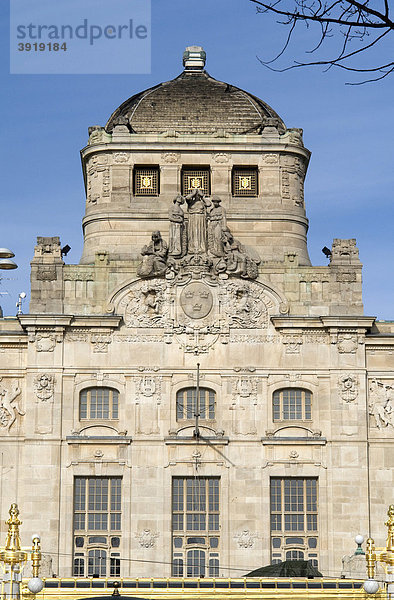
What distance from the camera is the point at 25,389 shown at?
51969 millimetres

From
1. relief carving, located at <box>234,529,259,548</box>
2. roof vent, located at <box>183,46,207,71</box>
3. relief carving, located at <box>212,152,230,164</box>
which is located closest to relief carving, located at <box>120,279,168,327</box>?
relief carving, located at <box>212,152,230,164</box>

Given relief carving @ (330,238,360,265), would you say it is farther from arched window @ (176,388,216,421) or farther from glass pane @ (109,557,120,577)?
glass pane @ (109,557,120,577)

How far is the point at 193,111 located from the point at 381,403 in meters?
18.1

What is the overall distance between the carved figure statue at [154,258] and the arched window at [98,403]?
18.5ft

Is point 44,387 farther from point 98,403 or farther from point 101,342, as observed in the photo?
point 101,342

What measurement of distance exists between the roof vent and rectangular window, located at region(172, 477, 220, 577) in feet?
79.3

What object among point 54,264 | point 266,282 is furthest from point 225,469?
point 54,264

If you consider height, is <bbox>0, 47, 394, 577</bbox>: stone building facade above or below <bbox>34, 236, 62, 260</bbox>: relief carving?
below

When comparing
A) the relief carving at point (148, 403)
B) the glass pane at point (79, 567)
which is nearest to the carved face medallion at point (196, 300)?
the relief carving at point (148, 403)

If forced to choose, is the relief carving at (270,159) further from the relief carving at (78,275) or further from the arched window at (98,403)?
the arched window at (98,403)

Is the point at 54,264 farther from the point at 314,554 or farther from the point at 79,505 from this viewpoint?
the point at 314,554

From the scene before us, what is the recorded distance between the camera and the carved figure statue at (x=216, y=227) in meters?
53.0

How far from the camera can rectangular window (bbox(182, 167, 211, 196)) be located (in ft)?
187

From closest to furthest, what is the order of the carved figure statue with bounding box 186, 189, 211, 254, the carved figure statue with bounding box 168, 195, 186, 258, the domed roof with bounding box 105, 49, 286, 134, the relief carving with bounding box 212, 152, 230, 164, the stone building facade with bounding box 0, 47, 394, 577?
the stone building facade with bounding box 0, 47, 394, 577
the carved figure statue with bounding box 168, 195, 186, 258
the carved figure statue with bounding box 186, 189, 211, 254
the relief carving with bounding box 212, 152, 230, 164
the domed roof with bounding box 105, 49, 286, 134
